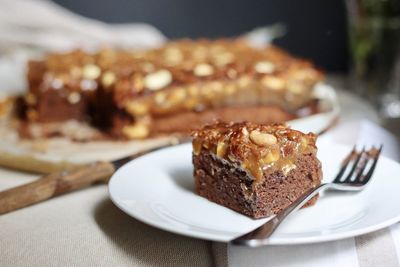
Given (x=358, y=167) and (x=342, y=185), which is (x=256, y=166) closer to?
(x=342, y=185)

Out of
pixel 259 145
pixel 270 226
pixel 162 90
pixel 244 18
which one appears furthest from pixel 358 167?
pixel 244 18

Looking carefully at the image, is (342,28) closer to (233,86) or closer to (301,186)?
(233,86)

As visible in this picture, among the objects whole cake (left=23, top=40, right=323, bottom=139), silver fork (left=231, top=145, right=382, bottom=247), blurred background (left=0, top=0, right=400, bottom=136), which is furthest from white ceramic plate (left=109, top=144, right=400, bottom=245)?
blurred background (left=0, top=0, right=400, bottom=136)

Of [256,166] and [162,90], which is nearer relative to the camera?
[256,166]

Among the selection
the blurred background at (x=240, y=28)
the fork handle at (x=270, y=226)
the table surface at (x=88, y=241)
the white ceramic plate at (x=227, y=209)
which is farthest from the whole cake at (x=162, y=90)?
the fork handle at (x=270, y=226)

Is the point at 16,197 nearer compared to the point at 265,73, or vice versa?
the point at 16,197

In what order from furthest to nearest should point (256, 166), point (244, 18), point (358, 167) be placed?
point (244, 18)
point (358, 167)
point (256, 166)

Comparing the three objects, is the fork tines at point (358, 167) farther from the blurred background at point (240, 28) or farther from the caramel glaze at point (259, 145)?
the blurred background at point (240, 28)

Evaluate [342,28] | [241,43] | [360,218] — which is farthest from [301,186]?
[342,28]
